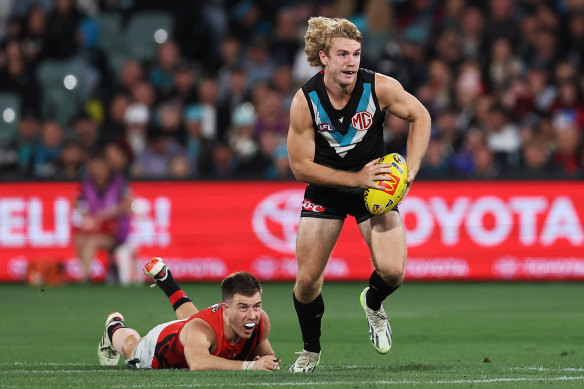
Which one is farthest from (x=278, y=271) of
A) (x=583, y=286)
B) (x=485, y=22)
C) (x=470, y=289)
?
(x=485, y=22)

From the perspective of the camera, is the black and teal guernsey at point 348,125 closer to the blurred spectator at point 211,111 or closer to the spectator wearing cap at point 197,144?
the spectator wearing cap at point 197,144

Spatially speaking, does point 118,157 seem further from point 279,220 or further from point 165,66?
point 279,220

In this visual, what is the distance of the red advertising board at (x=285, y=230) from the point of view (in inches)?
683

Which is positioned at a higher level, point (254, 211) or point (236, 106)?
point (236, 106)

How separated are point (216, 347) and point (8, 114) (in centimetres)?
1267

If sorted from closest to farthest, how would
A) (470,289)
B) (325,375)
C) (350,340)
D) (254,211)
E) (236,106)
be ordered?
(325,375) < (350,340) < (470,289) < (254,211) < (236,106)

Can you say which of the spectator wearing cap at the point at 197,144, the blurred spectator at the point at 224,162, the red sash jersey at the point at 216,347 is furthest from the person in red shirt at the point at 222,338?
the spectator wearing cap at the point at 197,144

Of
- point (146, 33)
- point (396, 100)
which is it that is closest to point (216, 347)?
point (396, 100)

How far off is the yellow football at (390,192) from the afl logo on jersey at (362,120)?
316 millimetres

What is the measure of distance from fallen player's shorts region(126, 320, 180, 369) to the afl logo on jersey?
6.87ft

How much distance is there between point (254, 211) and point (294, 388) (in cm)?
1075

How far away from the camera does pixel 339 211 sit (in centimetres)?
860

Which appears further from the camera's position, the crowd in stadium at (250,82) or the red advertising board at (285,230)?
the crowd in stadium at (250,82)

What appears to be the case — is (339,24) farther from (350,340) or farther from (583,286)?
(583,286)
